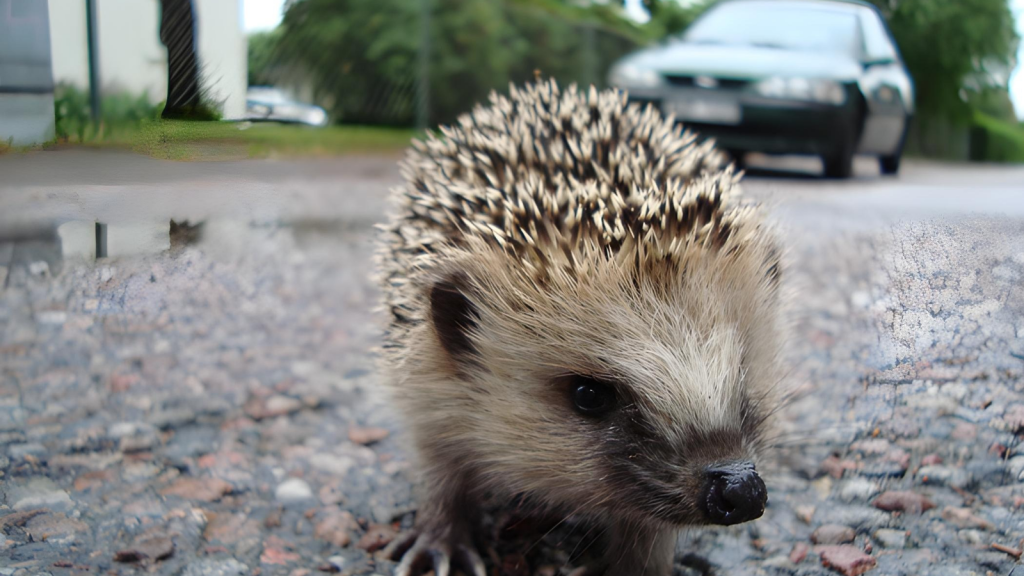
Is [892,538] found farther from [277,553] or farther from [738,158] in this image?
[738,158]

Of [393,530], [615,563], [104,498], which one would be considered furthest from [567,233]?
[104,498]

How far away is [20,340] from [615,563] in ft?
5.30

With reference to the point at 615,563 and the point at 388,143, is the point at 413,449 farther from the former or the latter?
the point at 388,143

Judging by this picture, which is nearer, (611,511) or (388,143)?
(611,511)

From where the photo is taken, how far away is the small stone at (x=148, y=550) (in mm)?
1686

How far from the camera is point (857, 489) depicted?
1.73m

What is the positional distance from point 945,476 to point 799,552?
35cm

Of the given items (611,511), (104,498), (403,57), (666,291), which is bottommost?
(104,498)

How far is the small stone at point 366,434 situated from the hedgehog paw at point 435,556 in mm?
680

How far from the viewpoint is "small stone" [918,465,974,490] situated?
5.05 ft

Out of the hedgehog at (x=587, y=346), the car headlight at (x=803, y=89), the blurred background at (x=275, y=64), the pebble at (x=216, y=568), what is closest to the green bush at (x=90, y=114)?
the blurred background at (x=275, y=64)

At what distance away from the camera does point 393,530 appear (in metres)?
2.13

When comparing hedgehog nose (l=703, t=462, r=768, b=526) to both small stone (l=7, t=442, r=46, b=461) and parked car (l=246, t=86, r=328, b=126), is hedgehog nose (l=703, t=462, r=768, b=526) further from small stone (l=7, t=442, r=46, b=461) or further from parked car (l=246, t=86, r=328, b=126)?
small stone (l=7, t=442, r=46, b=461)

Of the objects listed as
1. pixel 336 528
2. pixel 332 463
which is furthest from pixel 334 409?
pixel 336 528
